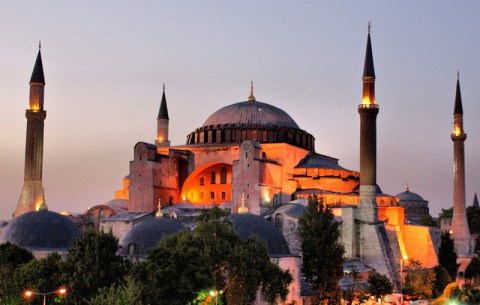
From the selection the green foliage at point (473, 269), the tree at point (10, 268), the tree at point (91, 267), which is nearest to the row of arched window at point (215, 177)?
the green foliage at point (473, 269)

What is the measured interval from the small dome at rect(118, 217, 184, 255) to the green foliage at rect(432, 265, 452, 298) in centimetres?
1237

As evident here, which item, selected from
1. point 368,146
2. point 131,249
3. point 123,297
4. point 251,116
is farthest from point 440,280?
point 123,297

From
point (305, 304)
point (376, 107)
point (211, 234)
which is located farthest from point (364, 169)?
point (211, 234)

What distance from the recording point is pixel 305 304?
33.4 meters

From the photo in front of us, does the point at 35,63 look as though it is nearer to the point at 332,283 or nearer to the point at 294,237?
the point at 294,237

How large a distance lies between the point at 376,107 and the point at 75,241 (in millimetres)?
18897

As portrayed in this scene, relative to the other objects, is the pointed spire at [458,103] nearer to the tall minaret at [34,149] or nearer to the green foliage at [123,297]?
the tall minaret at [34,149]

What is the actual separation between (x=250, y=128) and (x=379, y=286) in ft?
45.3

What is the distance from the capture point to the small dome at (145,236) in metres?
33.2

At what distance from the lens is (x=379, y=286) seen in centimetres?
3650

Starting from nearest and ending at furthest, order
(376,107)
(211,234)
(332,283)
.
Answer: (211,234)
(332,283)
(376,107)

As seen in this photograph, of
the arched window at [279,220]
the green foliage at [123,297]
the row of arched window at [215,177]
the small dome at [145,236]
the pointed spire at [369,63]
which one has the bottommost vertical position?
the green foliage at [123,297]

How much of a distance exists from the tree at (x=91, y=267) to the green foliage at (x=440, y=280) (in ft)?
55.0

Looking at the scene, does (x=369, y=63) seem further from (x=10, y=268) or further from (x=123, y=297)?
(x=123, y=297)
